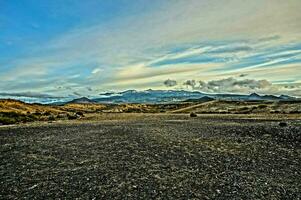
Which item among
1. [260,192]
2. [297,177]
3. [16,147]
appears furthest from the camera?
[16,147]

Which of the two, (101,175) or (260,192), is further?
(101,175)

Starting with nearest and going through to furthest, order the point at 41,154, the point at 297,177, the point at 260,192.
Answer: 1. the point at 260,192
2. the point at 297,177
3. the point at 41,154

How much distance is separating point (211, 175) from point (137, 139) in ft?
40.3

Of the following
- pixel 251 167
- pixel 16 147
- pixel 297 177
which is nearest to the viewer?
pixel 297 177

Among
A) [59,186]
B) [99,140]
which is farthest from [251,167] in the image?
[99,140]

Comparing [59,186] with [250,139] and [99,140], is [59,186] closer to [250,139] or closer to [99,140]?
[99,140]

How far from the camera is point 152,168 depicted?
17.3 metres

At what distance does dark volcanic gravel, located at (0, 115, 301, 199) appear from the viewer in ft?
44.1

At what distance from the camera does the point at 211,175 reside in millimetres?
15883

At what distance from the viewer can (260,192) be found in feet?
44.0

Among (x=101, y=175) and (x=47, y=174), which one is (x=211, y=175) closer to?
(x=101, y=175)

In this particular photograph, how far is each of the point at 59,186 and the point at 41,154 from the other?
26.8 feet

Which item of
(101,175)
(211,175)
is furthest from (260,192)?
(101,175)

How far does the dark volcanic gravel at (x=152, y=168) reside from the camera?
44.1 feet
